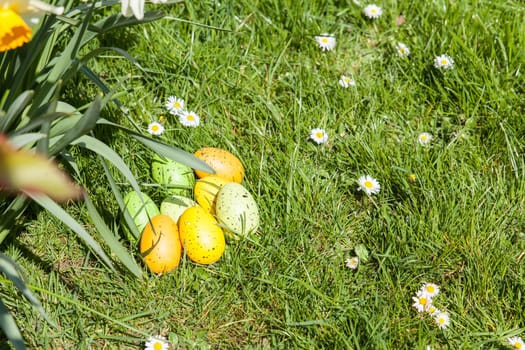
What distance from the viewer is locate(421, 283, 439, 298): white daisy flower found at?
6.35 ft

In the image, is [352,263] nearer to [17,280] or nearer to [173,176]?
[173,176]

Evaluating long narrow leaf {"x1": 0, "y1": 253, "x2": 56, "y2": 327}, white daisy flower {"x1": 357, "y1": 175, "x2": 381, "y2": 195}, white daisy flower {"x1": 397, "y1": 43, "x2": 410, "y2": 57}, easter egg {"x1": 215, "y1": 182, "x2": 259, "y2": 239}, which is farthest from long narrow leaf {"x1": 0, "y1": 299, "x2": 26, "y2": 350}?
white daisy flower {"x1": 397, "y1": 43, "x2": 410, "y2": 57}

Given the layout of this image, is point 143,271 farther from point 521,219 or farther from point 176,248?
point 521,219

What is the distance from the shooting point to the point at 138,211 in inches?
77.5

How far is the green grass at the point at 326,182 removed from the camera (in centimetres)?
186

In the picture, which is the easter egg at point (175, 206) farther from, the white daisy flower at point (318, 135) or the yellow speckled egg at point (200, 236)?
the white daisy flower at point (318, 135)

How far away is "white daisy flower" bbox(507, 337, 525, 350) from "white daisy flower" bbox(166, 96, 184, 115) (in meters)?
1.46

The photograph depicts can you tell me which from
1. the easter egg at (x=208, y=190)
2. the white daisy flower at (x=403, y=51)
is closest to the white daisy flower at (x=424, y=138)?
the white daisy flower at (x=403, y=51)

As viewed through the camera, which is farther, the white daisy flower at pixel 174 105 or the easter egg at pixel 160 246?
the white daisy flower at pixel 174 105

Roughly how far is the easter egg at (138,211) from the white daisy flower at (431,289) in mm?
925

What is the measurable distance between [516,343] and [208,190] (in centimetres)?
Result: 110

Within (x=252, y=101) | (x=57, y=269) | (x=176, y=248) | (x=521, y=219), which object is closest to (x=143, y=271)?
(x=176, y=248)

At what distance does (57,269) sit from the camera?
1947 mm

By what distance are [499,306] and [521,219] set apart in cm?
40
